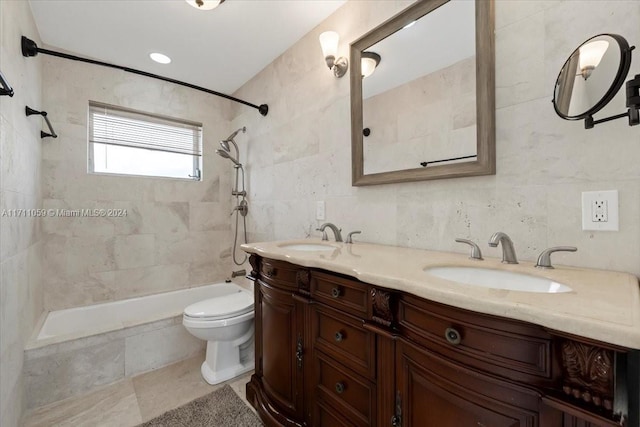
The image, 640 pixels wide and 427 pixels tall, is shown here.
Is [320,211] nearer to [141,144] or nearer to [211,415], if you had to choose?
[211,415]

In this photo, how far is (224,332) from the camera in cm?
183

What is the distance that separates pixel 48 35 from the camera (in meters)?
2.00

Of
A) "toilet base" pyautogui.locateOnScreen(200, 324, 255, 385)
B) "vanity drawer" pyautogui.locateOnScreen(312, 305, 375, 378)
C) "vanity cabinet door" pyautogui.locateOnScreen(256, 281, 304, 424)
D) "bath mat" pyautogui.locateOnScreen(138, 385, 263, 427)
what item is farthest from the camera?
"toilet base" pyautogui.locateOnScreen(200, 324, 255, 385)

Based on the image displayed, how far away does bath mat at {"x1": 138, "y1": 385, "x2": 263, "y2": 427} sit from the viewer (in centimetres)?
150

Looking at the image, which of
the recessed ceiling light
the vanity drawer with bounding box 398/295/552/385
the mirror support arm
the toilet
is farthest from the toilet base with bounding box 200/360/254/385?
the recessed ceiling light

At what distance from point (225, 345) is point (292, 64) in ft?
7.19

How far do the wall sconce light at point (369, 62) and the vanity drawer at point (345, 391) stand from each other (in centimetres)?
150

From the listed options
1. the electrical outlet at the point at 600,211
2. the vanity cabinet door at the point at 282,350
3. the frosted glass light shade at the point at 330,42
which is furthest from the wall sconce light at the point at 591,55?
the vanity cabinet door at the point at 282,350

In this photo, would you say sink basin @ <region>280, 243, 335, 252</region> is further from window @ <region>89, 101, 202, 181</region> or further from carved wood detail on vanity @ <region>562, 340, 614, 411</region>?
window @ <region>89, 101, 202, 181</region>

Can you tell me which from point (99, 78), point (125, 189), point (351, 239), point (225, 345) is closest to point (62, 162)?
point (125, 189)

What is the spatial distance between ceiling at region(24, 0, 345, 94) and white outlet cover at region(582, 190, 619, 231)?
5.58ft

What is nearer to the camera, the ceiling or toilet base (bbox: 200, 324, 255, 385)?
the ceiling

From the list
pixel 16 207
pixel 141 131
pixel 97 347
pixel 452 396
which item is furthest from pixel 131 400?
pixel 141 131

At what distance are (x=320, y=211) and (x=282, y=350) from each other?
0.90 meters
